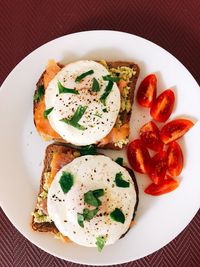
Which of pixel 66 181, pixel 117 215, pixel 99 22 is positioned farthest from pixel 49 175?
pixel 99 22

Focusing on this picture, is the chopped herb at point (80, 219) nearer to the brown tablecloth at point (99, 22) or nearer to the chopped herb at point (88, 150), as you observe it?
the chopped herb at point (88, 150)

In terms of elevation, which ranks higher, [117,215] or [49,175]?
[49,175]

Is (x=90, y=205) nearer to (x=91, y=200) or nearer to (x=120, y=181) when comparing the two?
(x=91, y=200)

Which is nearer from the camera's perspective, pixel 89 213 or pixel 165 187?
pixel 89 213

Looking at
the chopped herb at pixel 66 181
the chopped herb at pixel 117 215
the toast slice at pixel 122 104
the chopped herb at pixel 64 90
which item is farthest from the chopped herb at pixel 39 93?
the chopped herb at pixel 117 215

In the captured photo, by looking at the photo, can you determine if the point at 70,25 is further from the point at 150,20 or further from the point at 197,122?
the point at 197,122

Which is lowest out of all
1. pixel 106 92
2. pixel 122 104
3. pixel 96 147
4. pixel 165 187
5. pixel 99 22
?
pixel 165 187

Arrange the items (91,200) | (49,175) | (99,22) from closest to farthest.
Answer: (91,200) < (49,175) < (99,22)

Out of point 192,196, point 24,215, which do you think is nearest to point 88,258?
point 24,215
